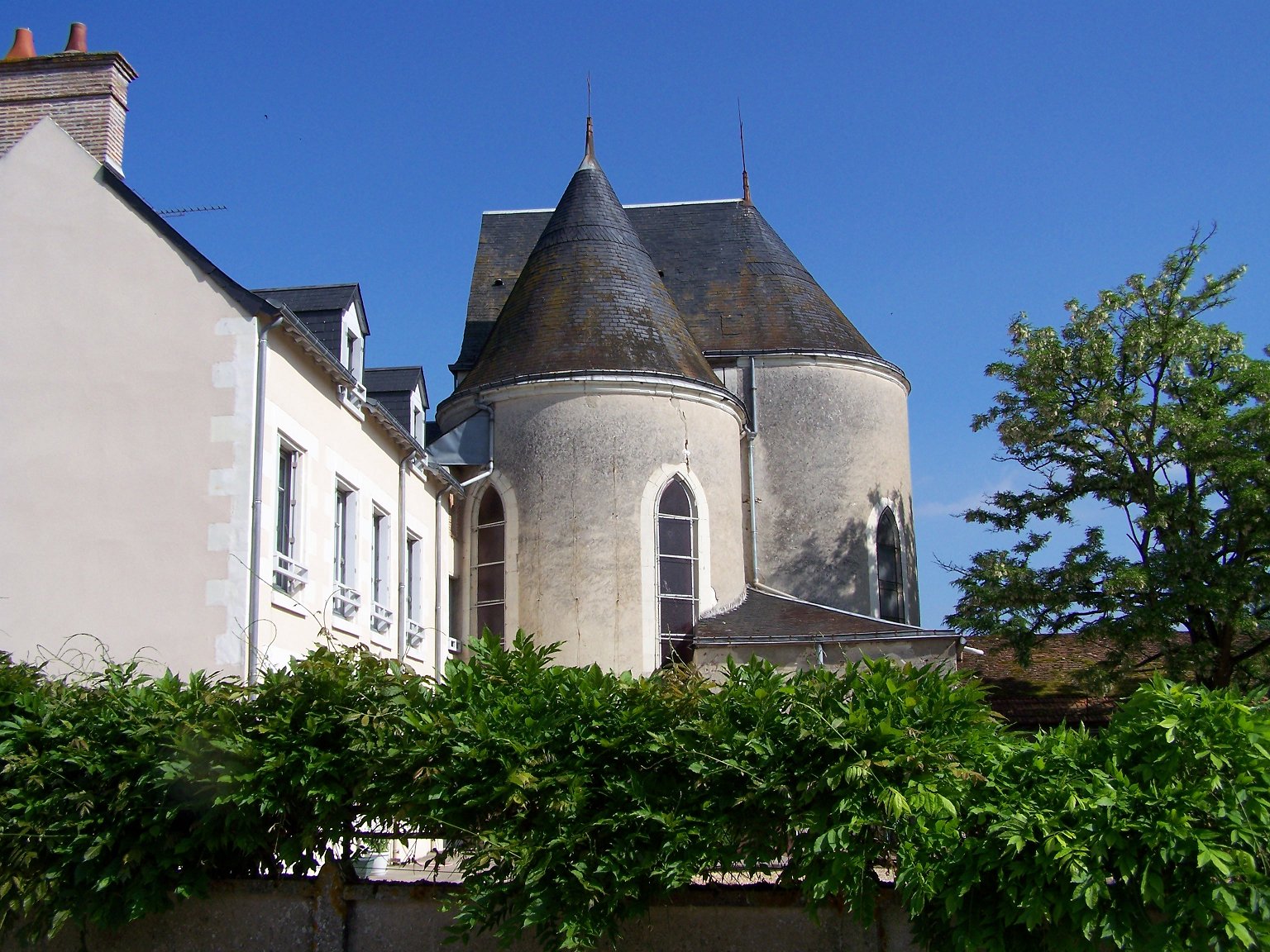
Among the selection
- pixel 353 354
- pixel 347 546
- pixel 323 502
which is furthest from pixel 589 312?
pixel 323 502

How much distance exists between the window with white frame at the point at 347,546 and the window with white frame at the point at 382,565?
3.00 ft

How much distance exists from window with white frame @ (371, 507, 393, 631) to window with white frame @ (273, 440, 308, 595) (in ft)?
8.93

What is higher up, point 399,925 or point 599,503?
point 599,503

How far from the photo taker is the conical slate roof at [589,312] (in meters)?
18.2

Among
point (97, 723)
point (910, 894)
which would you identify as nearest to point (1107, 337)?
point (910, 894)

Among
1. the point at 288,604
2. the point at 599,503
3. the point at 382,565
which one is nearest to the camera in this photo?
the point at 288,604

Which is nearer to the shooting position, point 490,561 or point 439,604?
point 439,604

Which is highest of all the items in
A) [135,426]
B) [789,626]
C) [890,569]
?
[135,426]

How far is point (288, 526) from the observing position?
1275cm

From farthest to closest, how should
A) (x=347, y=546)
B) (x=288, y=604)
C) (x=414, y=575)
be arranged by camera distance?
1. (x=414, y=575)
2. (x=347, y=546)
3. (x=288, y=604)

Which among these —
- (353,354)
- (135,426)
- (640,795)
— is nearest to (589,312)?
(353,354)

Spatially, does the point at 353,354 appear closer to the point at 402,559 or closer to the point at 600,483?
the point at 402,559

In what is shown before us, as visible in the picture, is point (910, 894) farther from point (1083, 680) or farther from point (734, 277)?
point (734, 277)

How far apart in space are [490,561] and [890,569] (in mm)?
7343
